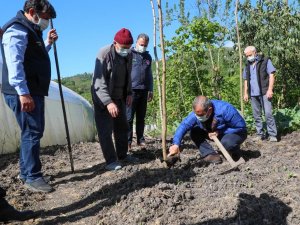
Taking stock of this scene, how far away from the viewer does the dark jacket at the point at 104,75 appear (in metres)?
4.27

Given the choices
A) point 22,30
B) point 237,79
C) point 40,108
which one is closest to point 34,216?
point 40,108

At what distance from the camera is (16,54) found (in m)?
3.46

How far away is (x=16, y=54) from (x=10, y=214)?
53.6 inches

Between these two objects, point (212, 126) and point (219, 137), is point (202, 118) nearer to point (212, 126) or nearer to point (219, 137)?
point (212, 126)

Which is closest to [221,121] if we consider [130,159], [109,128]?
[130,159]

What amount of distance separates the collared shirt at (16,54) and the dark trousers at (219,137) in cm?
230

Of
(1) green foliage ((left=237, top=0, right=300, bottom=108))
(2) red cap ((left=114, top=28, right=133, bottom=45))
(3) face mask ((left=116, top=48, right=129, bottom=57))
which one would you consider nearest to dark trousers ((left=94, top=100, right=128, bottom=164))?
(3) face mask ((left=116, top=48, right=129, bottom=57))

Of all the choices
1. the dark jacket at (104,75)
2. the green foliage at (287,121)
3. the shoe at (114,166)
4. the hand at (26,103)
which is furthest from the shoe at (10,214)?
the green foliage at (287,121)

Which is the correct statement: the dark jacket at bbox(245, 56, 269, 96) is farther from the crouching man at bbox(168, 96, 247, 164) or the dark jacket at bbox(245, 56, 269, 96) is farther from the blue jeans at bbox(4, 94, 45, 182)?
the blue jeans at bbox(4, 94, 45, 182)

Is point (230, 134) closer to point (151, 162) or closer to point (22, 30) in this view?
point (151, 162)

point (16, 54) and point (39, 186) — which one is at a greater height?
point (16, 54)

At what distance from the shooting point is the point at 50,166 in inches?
208

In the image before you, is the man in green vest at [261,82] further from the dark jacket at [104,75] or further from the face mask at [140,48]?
the dark jacket at [104,75]

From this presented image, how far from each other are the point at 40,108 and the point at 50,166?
173 centimetres
